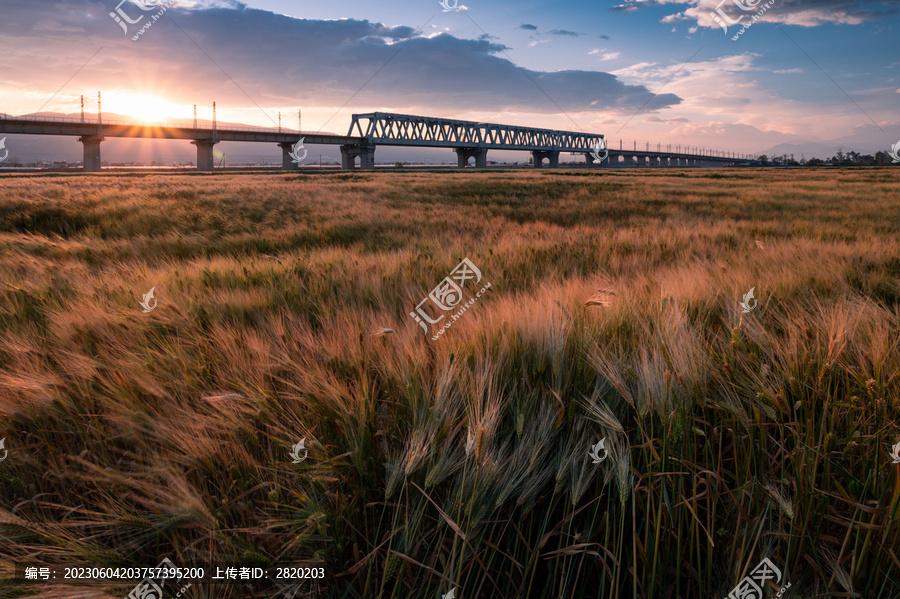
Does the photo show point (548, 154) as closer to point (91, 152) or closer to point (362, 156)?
point (362, 156)

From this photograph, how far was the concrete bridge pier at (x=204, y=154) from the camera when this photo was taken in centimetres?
7019

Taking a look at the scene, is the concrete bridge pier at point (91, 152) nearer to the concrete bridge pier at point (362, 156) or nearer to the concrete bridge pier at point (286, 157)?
the concrete bridge pier at point (286, 157)

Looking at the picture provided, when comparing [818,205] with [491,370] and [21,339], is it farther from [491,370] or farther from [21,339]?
[21,339]

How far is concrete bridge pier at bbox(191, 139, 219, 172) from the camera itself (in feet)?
230

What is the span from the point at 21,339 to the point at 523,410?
2327 millimetres

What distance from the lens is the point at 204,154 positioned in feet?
232

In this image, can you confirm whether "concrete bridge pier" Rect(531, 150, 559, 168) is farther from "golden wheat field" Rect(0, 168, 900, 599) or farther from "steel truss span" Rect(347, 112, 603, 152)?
"golden wheat field" Rect(0, 168, 900, 599)

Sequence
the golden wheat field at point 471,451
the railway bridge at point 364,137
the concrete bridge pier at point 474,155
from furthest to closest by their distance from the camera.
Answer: the concrete bridge pier at point 474,155 → the railway bridge at point 364,137 → the golden wheat field at point 471,451

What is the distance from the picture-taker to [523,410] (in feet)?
A: 4.24

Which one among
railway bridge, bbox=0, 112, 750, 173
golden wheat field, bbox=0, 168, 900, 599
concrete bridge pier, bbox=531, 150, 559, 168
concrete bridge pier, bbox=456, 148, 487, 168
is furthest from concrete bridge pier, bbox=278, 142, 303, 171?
golden wheat field, bbox=0, 168, 900, 599

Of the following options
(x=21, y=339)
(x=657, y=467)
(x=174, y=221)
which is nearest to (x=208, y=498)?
(x=657, y=467)

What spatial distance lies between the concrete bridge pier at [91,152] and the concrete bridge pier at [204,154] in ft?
40.9

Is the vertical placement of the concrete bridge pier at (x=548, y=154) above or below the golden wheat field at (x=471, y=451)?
above

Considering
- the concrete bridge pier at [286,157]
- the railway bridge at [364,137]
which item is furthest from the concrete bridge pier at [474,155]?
the concrete bridge pier at [286,157]
